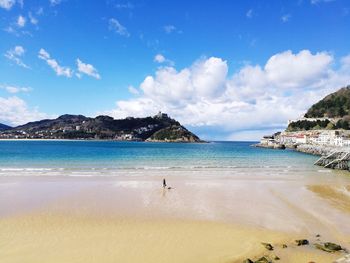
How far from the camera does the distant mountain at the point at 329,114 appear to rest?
495 ft

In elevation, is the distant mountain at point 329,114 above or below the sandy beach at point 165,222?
above

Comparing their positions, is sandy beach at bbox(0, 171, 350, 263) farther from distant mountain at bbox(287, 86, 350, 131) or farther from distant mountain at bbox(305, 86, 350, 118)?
distant mountain at bbox(305, 86, 350, 118)

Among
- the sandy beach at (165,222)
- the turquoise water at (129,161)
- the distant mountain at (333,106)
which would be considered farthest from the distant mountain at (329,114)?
the sandy beach at (165,222)

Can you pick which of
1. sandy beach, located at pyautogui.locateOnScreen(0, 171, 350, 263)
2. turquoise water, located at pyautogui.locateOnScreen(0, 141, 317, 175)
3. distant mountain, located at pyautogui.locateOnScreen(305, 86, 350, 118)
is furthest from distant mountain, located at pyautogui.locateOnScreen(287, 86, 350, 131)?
sandy beach, located at pyautogui.locateOnScreen(0, 171, 350, 263)

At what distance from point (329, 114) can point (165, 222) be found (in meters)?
175

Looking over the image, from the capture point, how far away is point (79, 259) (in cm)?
1067

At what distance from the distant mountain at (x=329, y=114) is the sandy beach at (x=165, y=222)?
464 ft

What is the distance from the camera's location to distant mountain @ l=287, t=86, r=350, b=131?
15075 cm

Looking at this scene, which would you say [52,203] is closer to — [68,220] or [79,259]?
[68,220]

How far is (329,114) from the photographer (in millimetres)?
167125

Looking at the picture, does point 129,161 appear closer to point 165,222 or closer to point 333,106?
point 165,222

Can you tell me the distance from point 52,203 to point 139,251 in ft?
34.7

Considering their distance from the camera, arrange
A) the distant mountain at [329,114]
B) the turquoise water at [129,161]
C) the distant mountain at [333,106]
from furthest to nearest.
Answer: the distant mountain at [333,106]
the distant mountain at [329,114]
the turquoise water at [129,161]

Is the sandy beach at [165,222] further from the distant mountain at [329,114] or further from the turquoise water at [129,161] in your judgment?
the distant mountain at [329,114]
